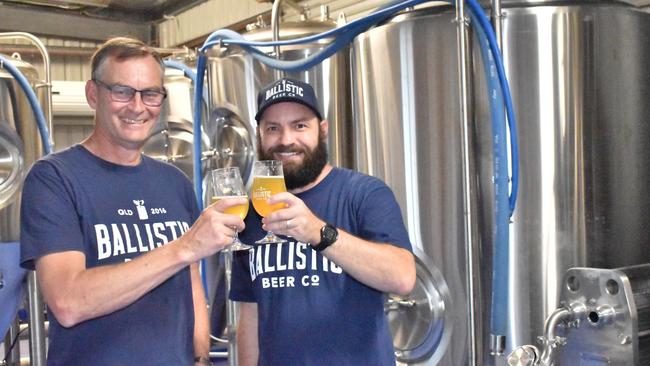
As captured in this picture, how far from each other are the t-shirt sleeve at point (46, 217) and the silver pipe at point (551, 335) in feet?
4.15

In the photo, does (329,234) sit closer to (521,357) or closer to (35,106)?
(521,357)

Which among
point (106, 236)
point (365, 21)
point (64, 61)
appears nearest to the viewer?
point (106, 236)

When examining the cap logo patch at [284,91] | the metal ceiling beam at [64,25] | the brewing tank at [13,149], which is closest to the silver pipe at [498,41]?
the cap logo patch at [284,91]

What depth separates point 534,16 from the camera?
218 cm

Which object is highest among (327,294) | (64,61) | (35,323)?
(64,61)

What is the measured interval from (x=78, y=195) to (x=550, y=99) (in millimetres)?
1406

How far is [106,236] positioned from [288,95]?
0.56 meters

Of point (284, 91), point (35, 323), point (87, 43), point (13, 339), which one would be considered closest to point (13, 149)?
point (35, 323)

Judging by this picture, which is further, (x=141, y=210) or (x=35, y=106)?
(x=35, y=106)

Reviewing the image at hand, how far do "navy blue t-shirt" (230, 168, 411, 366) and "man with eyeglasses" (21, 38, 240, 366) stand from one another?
0.75 ft

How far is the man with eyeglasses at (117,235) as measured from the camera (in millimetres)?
1477

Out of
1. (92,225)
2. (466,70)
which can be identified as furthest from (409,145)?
(92,225)

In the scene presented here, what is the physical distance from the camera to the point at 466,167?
2.08 metres

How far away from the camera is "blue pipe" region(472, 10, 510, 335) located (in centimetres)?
205
